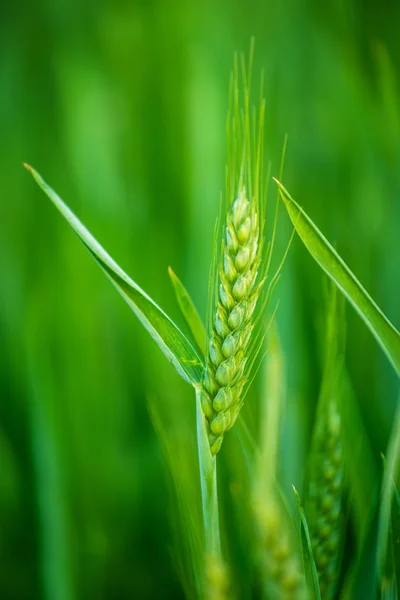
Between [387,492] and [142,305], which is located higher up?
[142,305]

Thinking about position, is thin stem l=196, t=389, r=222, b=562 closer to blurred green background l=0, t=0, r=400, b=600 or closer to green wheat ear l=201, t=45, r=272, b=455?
green wheat ear l=201, t=45, r=272, b=455

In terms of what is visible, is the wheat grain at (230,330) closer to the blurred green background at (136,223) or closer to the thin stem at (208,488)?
the thin stem at (208,488)

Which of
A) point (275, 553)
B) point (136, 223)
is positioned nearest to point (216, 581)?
point (275, 553)

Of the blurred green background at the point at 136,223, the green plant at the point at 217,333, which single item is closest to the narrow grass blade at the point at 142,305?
the green plant at the point at 217,333

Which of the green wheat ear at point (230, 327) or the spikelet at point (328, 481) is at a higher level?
the green wheat ear at point (230, 327)

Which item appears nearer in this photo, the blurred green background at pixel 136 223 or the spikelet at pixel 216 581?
the spikelet at pixel 216 581

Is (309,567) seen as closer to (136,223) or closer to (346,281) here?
(346,281)

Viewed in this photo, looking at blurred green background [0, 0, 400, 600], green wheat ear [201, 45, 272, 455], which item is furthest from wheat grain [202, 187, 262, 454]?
blurred green background [0, 0, 400, 600]
